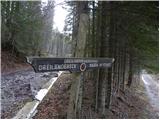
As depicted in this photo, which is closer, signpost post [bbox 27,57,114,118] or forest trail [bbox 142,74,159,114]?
signpost post [bbox 27,57,114,118]

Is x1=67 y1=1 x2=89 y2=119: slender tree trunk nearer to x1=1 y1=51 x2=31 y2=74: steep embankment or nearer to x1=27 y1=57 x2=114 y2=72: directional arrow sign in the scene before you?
x1=27 y1=57 x2=114 y2=72: directional arrow sign

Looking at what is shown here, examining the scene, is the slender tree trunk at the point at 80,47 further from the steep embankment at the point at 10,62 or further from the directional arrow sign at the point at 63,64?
the steep embankment at the point at 10,62

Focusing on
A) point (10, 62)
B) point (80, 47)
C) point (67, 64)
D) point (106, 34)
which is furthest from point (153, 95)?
point (67, 64)

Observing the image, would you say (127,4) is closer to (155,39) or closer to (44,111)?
(155,39)

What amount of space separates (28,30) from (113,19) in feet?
64.6

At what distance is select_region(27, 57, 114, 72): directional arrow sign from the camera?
4367 mm

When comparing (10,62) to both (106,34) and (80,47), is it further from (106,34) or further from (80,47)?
(80,47)

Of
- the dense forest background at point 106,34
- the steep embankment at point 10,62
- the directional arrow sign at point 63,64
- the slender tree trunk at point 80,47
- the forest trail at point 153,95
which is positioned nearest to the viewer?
the directional arrow sign at point 63,64

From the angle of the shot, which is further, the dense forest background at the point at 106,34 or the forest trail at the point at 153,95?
the forest trail at the point at 153,95

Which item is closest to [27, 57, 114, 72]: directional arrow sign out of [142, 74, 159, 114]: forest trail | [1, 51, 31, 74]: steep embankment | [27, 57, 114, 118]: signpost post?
[27, 57, 114, 118]: signpost post

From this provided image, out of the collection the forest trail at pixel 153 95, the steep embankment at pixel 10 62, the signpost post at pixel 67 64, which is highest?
the signpost post at pixel 67 64

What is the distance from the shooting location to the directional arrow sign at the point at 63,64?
14.3 ft

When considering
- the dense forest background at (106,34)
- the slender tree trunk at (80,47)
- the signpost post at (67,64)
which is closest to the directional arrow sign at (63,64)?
the signpost post at (67,64)

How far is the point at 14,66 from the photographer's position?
91.1 ft
